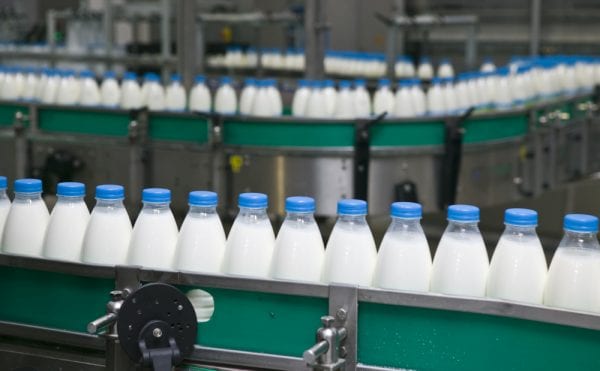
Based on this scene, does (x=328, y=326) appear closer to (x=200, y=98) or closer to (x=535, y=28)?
(x=200, y=98)

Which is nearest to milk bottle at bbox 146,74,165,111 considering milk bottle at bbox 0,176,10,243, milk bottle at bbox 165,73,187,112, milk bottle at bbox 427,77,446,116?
milk bottle at bbox 165,73,187,112

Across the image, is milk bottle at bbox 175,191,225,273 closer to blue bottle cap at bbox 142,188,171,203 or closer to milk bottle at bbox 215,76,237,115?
blue bottle cap at bbox 142,188,171,203

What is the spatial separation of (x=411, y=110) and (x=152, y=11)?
16.7ft

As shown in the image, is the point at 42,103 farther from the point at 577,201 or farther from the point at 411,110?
the point at 577,201

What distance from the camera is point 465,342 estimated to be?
4.68ft

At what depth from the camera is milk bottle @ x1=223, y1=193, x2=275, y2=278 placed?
158 cm

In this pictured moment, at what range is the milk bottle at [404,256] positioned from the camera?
1506mm

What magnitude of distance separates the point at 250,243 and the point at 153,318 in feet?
0.70

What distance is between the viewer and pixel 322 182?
12.8 feet

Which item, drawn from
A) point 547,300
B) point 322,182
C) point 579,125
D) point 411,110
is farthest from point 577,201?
point 547,300

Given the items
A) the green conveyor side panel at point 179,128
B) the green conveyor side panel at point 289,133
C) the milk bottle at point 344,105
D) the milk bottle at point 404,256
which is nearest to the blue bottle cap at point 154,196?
the milk bottle at point 404,256

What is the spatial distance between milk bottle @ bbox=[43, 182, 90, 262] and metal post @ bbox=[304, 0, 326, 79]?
3.52 metres

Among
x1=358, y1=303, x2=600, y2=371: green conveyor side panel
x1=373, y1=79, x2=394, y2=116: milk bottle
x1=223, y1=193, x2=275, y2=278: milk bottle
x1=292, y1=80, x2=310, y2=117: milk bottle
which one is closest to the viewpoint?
x1=358, y1=303, x2=600, y2=371: green conveyor side panel

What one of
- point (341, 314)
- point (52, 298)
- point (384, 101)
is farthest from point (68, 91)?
point (341, 314)
